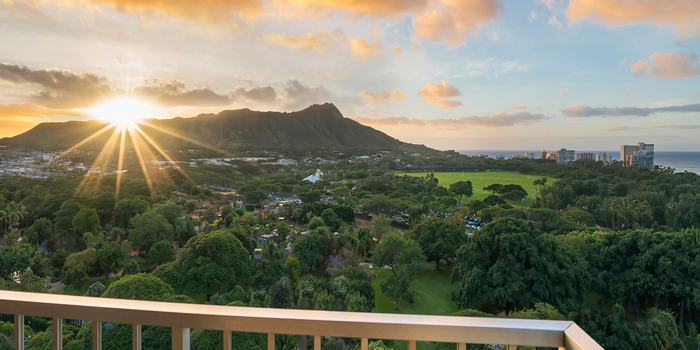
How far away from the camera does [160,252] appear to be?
10820 millimetres

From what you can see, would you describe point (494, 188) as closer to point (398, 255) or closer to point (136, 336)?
Result: point (398, 255)

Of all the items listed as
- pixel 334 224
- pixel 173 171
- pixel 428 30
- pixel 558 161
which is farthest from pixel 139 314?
pixel 558 161

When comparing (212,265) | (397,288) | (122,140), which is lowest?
(397,288)

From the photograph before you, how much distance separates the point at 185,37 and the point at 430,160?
31.3 metres

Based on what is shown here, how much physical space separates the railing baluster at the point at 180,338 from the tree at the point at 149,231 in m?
12.6

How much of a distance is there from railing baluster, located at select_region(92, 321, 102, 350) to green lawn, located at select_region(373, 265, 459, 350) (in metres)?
6.81

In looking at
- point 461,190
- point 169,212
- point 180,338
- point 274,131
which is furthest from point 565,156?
point 180,338

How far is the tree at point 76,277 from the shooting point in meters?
8.73

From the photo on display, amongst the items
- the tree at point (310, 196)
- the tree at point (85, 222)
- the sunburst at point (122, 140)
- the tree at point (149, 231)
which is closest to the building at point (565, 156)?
the tree at point (310, 196)

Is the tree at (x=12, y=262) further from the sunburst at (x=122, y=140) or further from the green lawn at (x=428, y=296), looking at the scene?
the green lawn at (x=428, y=296)

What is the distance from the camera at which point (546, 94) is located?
18734 mm

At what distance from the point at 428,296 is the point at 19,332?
8.69 metres

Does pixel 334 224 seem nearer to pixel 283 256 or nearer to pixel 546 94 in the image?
pixel 283 256

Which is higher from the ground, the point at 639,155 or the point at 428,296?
the point at 639,155
